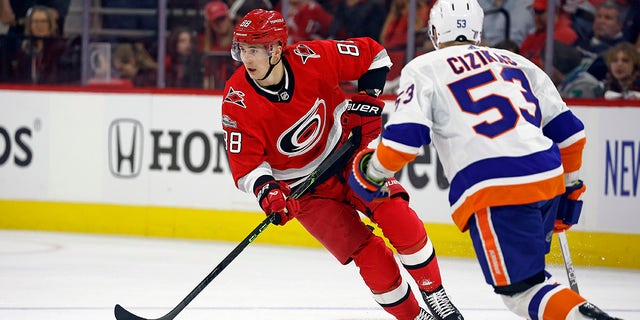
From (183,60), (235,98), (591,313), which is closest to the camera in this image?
(591,313)

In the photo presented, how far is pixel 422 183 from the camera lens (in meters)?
6.25

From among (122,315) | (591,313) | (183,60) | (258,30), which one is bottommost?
(122,315)

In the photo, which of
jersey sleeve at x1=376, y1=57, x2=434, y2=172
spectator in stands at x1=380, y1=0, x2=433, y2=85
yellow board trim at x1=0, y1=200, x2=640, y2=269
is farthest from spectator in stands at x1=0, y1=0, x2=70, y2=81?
jersey sleeve at x1=376, y1=57, x2=434, y2=172

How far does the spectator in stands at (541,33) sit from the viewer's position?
6176mm

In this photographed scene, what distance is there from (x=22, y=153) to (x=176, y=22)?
1235 mm

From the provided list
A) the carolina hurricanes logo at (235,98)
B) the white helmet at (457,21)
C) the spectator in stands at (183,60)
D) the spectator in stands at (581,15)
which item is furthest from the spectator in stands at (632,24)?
the white helmet at (457,21)

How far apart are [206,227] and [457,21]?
380cm

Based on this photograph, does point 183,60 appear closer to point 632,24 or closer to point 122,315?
point 632,24

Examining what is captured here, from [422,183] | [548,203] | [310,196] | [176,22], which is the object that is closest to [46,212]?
[176,22]

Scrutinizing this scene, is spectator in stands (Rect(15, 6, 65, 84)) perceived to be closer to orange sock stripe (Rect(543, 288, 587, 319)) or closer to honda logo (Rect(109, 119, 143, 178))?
honda logo (Rect(109, 119, 143, 178))

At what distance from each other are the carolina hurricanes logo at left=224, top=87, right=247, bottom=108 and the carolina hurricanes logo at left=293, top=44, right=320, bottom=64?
0.90 ft

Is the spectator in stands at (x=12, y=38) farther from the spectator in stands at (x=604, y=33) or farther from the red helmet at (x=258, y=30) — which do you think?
the red helmet at (x=258, y=30)

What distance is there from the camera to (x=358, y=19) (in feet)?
21.6

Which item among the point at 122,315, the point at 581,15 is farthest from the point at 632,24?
the point at 122,315
